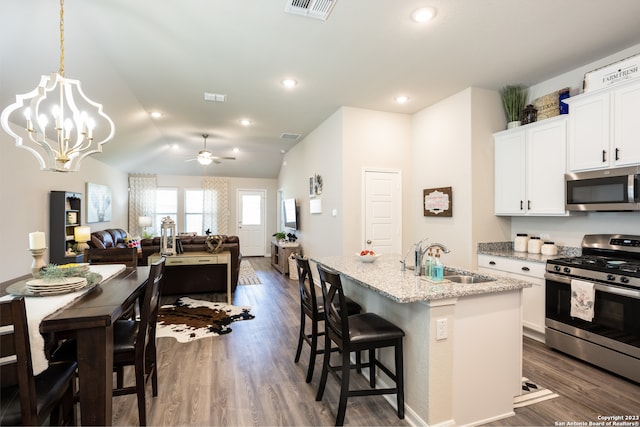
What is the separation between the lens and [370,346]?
6.48ft

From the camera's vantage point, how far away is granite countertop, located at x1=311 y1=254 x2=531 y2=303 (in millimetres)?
1819

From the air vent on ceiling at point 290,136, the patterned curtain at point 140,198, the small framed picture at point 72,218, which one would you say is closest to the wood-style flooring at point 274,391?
the small framed picture at point 72,218

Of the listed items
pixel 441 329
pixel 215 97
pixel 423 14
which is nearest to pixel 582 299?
pixel 441 329

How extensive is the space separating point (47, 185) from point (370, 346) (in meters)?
5.38

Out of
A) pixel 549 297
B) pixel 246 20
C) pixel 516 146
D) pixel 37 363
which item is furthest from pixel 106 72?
pixel 549 297

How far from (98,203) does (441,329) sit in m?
7.38

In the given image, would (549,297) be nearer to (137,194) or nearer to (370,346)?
(370,346)

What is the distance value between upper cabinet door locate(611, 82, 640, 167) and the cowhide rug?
4295 mm

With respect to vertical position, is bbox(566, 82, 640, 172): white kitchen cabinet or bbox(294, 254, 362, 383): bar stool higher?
bbox(566, 82, 640, 172): white kitchen cabinet

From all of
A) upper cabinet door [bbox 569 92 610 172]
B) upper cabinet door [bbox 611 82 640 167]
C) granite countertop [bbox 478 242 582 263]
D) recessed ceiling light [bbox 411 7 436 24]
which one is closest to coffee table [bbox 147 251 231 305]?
granite countertop [bbox 478 242 582 263]

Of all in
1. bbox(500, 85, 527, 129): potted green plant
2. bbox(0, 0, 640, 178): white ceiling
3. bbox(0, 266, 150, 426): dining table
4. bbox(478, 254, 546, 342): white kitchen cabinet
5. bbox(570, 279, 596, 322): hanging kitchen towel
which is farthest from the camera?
bbox(500, 85, 527, 129): potted green plant

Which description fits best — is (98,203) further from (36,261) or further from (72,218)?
(36,261)

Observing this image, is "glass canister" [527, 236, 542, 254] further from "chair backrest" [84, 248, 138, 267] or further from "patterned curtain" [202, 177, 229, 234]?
"patterned curtain" [202, 177, 229, 234]

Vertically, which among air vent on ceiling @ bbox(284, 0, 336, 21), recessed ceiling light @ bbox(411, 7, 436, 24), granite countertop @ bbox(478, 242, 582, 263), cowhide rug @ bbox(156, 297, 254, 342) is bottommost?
cowhide rug @ bbox(156, 297, 254, 342)
